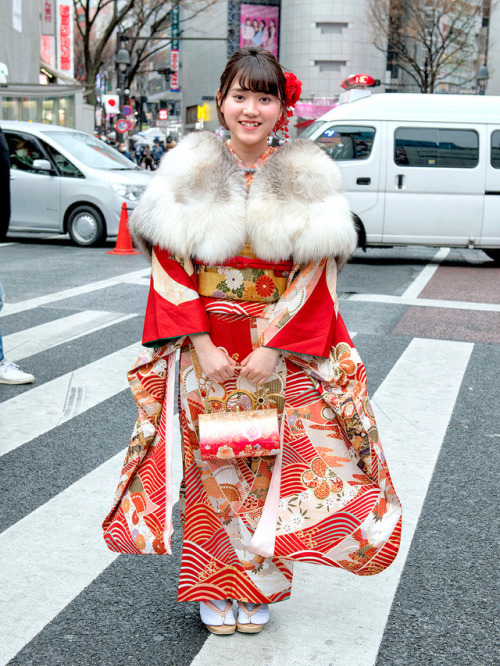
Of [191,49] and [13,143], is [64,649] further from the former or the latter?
[191,49]

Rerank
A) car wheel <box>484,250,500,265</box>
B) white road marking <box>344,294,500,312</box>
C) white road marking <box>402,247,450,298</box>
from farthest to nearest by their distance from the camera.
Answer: car wheel <box>484,250,500,265</box> → white road marking <box>402,247,450,298</box> → white road marking <box>344,294,500,312</box>

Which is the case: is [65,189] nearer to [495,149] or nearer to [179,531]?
[495,149]

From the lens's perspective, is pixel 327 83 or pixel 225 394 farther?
pixel 327 83

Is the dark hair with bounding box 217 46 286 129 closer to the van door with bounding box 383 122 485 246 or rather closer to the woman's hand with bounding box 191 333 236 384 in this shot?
the woman's hand with bounding box 191 333 236 384

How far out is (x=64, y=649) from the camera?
244 centimetres

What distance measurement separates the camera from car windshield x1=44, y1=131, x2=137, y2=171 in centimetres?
1298

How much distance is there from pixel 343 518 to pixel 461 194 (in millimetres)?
9797

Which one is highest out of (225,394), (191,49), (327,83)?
(191,49)

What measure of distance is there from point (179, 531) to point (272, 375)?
1.11 metres

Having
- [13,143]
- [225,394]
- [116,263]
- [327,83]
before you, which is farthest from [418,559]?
[327,83]

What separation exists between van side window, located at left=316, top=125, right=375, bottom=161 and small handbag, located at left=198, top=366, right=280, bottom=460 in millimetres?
9733

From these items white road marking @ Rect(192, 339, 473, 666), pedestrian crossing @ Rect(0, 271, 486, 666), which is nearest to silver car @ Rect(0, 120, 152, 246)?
pedestrian crossing @ Rect(0, 271, 486, 666)

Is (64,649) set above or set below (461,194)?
below

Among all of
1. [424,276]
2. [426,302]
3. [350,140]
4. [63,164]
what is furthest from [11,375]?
[63,164]
